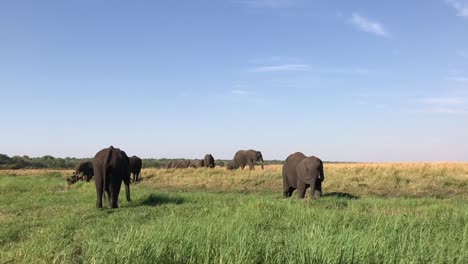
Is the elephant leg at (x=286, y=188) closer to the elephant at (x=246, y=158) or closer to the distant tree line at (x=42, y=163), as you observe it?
the elephant at (x=246, y=158)

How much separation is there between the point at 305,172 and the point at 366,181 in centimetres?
814

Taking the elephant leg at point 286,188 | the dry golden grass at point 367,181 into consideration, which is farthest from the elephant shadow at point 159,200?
the dry golden grass at point 367,181

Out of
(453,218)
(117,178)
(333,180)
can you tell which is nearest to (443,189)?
(333,180)

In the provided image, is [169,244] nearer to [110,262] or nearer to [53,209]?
[110,262]

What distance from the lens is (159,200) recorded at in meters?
17.0

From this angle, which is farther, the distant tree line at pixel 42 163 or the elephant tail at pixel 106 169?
the distant tree line at pixel 42 163

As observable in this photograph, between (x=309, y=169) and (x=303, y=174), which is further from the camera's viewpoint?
Result: (x=303, y=174)

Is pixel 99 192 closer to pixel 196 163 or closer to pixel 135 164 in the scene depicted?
pixel 135 164

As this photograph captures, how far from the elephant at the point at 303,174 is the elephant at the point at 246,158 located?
26.5 meters

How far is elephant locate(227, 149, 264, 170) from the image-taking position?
46500mm

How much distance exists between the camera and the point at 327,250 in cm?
503

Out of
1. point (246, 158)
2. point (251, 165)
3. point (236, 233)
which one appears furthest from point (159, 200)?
point (246, 158)

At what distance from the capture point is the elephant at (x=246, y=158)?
46.5 meters

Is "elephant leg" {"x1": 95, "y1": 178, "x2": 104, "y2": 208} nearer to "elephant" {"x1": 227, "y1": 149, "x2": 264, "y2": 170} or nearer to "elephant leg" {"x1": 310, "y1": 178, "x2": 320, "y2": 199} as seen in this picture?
"elephant leg" {"x1": 310, "y1": 178, "x2": 320, "y2": 199}
